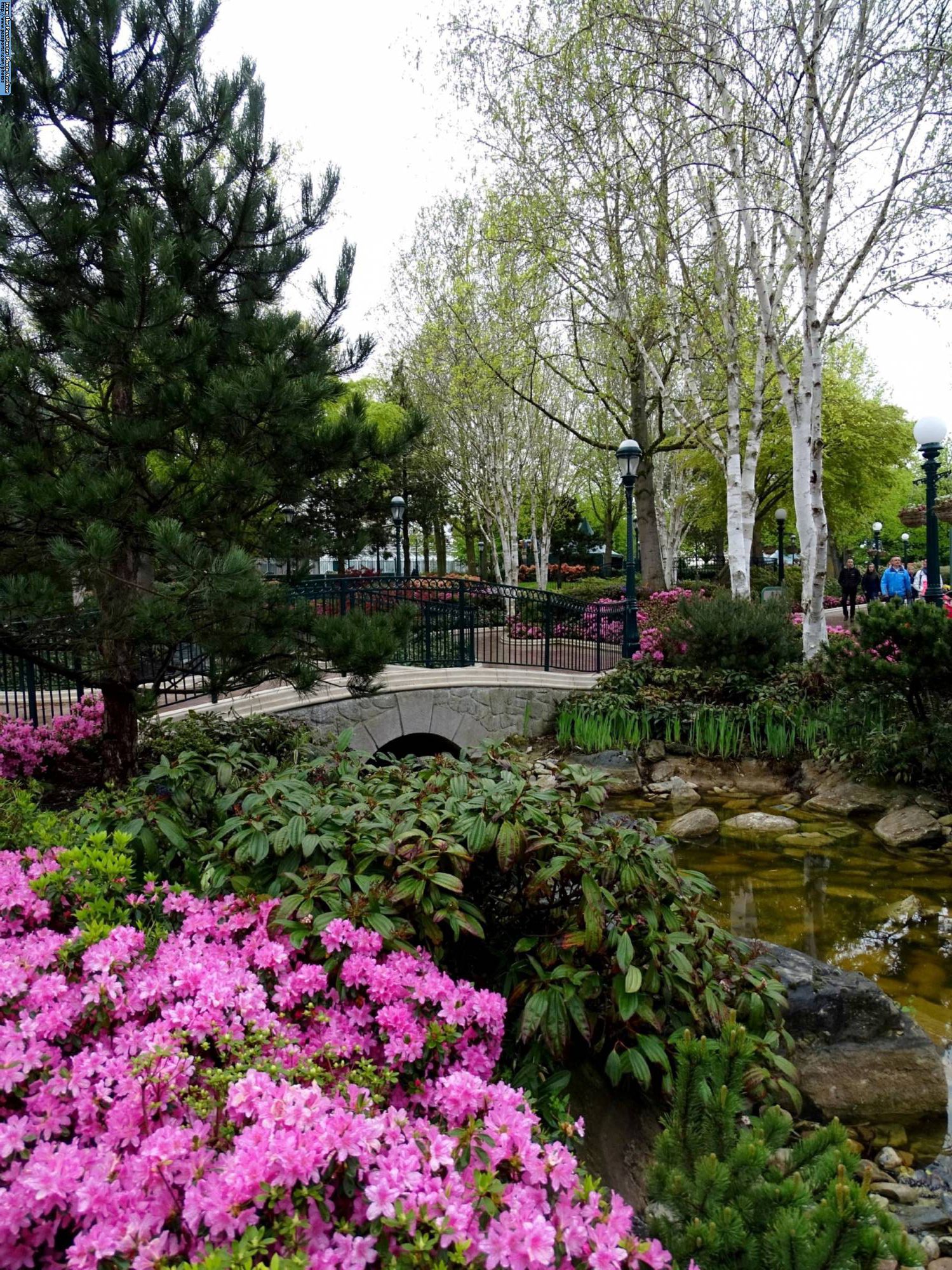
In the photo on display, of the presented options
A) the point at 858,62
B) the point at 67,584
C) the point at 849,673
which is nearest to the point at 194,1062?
the point at 67,584

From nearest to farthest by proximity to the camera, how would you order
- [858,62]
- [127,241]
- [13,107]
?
[127,241], [13,107], [858,62]

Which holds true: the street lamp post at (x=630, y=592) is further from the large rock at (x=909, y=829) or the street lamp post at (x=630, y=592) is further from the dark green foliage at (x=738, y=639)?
the large rock at (x=909, y=829)

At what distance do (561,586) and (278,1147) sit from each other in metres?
28.7

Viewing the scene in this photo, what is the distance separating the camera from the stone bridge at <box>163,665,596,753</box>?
8453 millimetres

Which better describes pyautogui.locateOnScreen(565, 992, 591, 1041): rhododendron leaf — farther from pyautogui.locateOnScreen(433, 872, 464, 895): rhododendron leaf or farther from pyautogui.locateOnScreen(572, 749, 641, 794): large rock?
pyautogui.locateOnScreen(572, 749, 641, 794): large rock

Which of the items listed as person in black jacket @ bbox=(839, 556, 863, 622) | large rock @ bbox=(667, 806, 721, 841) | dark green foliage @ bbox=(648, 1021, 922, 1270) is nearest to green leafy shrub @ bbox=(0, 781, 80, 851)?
dark green foliage @ bbox=(648, 1021, 922, 1270)

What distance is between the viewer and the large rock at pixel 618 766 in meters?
8.66

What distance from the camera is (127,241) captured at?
373 centimetres

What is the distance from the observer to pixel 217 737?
18.5 feet

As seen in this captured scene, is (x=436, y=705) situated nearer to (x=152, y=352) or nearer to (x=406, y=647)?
(x=406, y=647)

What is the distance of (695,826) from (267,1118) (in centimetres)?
604

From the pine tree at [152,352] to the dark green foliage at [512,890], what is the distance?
3.60 feet

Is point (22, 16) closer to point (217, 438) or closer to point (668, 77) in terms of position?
point (217, 438)

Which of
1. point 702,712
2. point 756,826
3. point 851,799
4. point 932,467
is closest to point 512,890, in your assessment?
point 756,826
